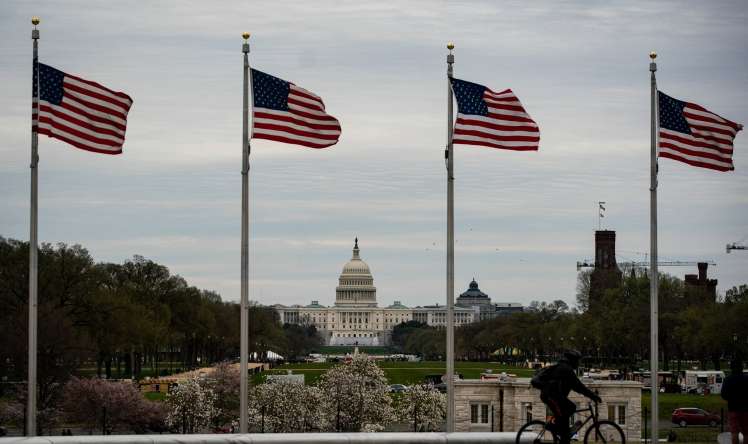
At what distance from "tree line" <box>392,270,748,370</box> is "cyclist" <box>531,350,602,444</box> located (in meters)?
77.8

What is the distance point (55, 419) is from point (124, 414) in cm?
342

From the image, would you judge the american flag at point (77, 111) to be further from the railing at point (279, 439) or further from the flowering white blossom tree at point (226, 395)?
the flowering white blossom tree at point (226, 395)

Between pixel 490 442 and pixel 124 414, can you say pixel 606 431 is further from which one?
pixel 124 414

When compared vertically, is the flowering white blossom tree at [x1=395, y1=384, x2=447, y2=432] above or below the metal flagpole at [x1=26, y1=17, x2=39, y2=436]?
below

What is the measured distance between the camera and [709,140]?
110ft

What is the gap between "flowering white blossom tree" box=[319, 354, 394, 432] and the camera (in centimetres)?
6397

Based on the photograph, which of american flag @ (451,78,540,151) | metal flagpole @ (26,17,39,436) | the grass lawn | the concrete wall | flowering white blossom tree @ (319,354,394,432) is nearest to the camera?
metal flagpole @ (26,17,39,436)

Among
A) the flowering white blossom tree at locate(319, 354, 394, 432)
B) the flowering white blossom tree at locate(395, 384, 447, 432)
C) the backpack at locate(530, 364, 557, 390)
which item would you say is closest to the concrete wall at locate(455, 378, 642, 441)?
the flowering white blossom tree at locate(319, 354, 394, 432)

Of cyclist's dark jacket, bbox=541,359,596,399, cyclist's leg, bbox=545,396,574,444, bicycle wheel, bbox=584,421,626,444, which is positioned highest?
cyclist's dark jacket, bbox=541,359,596,399

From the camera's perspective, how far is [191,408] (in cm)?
6247

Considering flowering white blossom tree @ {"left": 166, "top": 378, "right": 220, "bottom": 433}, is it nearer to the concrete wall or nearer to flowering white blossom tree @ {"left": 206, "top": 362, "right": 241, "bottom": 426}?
flowering white blossom tree @ {"left": 206, "top": 362, "right": 241, "bottom": 426}

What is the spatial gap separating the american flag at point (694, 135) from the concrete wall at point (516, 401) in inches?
895

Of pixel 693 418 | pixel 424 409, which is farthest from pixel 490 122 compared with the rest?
pixel 693 418

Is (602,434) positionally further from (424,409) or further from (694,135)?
(424,409)
